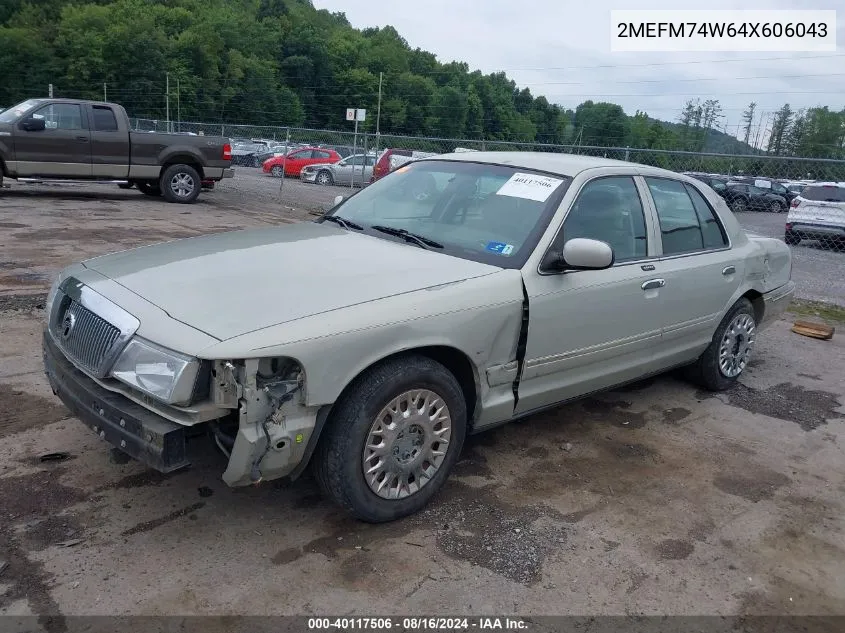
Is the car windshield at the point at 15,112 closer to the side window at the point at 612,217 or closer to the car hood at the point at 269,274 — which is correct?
the car hood at the point at 269,274

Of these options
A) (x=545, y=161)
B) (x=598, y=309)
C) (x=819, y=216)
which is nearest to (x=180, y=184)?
(x=545, y=161)

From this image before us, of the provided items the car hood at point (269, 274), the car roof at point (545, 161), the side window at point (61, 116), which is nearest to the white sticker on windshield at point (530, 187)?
the car roof at point (545, 161)

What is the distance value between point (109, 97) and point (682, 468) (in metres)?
75.4

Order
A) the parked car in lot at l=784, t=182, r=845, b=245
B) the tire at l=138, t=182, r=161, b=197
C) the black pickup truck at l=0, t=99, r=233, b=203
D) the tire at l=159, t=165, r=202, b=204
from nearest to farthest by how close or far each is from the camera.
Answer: the black pickup truck at l=0, t=99, r=233, b=203, the tire at l=159, t=165, r=202, b=204, the tire at l=138, t=182, r=161, b=197, the parked car in lot at l=784, t=182, r=845, b=245

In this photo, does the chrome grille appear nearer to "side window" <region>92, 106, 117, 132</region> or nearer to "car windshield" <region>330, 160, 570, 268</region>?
"car windshield" <region>330, 160, 570, 268</region>

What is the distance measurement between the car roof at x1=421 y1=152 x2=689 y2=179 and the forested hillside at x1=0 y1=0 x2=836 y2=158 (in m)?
49.3

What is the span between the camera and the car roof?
4.24 metres

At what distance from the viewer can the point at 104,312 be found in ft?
10.2

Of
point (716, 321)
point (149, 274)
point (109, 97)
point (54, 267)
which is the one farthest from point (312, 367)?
point (109, 97)

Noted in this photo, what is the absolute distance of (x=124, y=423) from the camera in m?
2.88

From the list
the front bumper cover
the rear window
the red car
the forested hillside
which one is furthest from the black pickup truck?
the forested hillside

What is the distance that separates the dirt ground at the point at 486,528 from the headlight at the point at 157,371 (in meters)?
0.35

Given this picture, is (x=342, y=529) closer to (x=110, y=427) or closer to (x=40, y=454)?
(x=110, y=427)

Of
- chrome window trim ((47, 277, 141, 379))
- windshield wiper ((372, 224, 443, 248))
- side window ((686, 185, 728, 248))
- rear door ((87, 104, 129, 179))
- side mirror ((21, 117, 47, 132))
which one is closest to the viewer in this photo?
chrome window trim ((47, 277, 141, 379))
